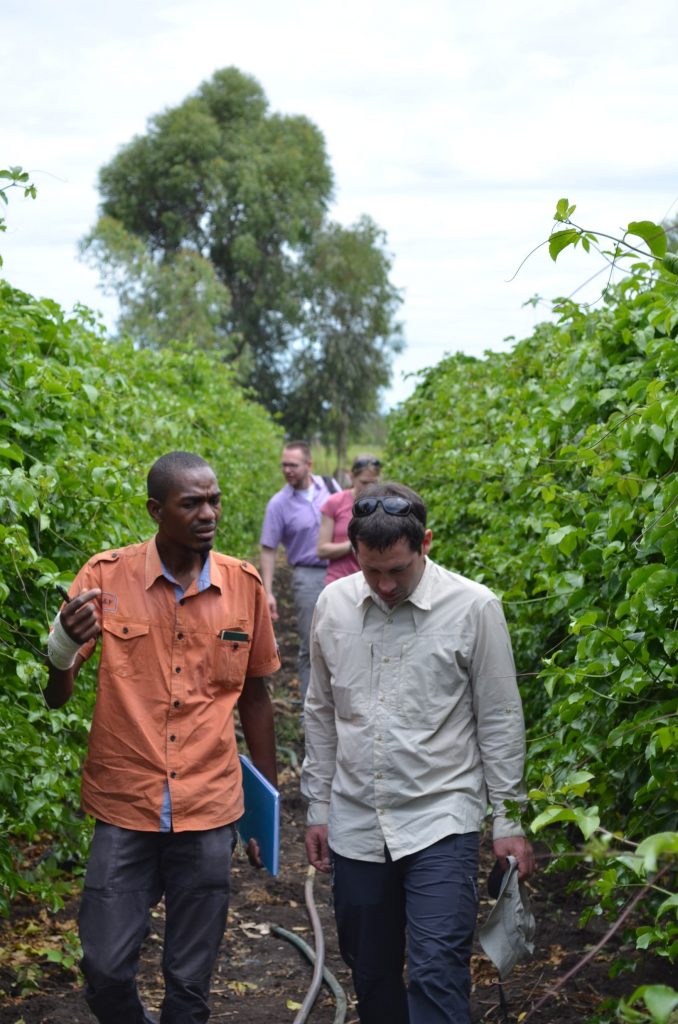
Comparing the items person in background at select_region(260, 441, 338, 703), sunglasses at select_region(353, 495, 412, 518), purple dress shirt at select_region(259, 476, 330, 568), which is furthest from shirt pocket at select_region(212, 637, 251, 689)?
purple dress shirt at select_region(259, 476, 330, 568)

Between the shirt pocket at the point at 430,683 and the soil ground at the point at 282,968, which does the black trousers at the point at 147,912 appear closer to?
the shirt pocket at the point at 430,683

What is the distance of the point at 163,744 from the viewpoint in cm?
419

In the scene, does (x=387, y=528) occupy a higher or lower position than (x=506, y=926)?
higher

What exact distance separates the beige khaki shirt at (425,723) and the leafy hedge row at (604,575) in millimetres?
183

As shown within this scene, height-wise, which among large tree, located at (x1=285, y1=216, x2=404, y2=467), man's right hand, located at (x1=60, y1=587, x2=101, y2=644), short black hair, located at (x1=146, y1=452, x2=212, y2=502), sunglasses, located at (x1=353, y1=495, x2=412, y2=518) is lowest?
man's right hand, located at (x1=60, y1=587, x2=101, y2=644)

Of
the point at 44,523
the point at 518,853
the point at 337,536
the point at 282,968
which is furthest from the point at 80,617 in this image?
the point at 337,536

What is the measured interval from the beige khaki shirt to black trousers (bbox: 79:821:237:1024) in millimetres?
413

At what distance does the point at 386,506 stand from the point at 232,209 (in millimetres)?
51104

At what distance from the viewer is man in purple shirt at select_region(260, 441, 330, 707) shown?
9.77m

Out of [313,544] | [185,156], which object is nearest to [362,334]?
[185,156]

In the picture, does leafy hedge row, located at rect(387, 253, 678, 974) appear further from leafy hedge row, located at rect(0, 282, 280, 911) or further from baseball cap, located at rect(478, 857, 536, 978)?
leafy hedge row, located at rect(0, 282, 280, 911)

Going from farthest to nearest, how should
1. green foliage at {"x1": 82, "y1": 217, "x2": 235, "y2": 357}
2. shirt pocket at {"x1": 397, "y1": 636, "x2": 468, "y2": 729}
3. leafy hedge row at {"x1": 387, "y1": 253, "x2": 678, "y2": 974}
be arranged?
green foliage at {"x1": 82, "y1": 217, "x2": 235, "y2": 357} < shirt pocket at {"x1": 397, "y1": 636, "x2": 468, "y2": 729} < leafy hedge row at {"x1": 387, "y1": 253, "x2": 678, "y2": 974}

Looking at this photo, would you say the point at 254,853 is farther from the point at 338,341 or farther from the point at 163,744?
the point at 338,341

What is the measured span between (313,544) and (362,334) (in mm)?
46295
